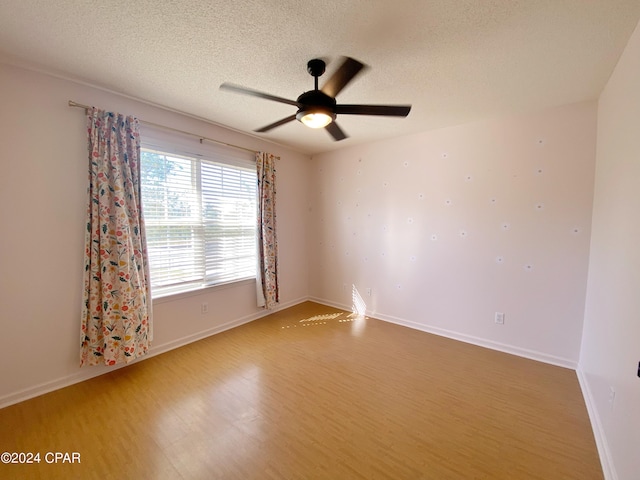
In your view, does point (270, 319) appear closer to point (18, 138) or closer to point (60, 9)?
point (18, 138)

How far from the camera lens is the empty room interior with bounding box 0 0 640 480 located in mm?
1445

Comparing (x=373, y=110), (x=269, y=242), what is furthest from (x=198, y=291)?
(x=373, y=110)

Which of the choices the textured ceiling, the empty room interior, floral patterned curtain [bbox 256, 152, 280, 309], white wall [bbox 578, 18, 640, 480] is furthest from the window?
white wall [bbox 578, 18, 640, 480]

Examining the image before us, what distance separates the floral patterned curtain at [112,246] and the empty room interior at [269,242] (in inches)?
0.8

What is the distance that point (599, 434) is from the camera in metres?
1.59

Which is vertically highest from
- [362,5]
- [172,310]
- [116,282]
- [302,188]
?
[362,5]

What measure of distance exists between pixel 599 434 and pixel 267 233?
3443 mm

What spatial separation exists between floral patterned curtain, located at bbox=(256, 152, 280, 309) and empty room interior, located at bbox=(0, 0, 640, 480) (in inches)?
2.0

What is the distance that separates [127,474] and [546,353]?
11.5ft

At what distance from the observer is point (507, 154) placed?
8.68 feet

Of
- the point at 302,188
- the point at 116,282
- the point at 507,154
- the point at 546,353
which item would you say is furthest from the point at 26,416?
the point at 507,154

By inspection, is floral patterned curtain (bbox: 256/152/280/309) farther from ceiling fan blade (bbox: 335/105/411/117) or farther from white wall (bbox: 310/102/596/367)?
ceiling fan blade (bbox: 335/105/411/117)

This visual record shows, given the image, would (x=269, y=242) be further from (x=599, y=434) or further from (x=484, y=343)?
(x=599, y=434)

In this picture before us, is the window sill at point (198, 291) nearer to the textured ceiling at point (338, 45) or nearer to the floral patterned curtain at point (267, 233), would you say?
the floral patterned curtain at point (267, 233)
